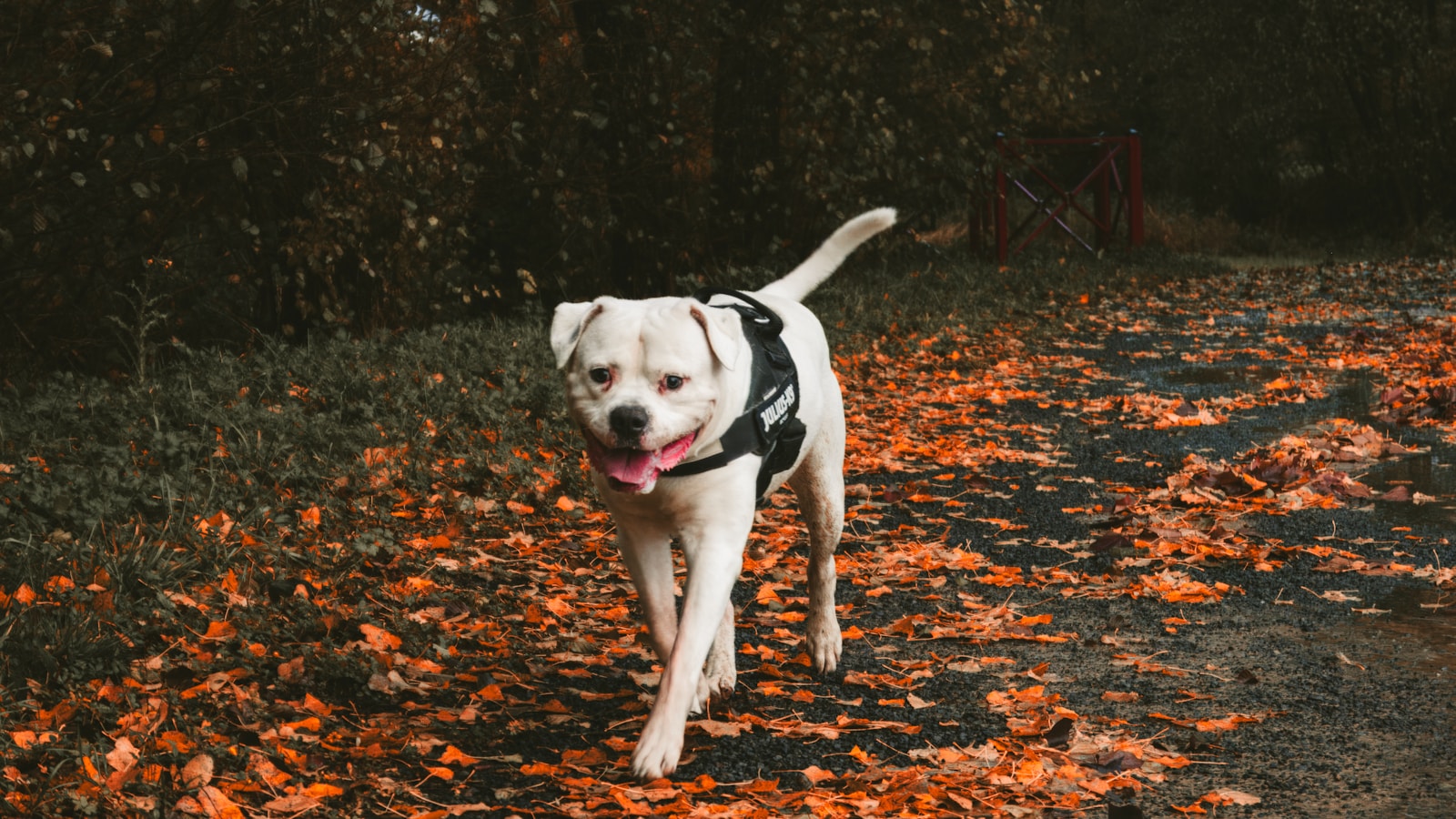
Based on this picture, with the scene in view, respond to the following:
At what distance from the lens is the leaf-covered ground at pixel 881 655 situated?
3.42 meters

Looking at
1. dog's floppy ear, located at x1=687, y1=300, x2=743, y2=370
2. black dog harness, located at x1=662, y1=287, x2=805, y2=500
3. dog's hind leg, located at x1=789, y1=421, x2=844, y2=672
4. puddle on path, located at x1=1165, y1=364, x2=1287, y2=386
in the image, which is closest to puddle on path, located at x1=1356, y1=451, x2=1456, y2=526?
dog's hind leg, located at x1=789, y1=421, x2=844, y2=672

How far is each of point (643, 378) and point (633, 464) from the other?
0.23 metres

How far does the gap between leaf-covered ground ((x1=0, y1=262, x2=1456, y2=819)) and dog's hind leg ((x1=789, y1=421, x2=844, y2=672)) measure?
0.12 m

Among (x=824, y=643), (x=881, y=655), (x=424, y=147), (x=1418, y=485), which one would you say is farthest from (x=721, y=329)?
(x=424, y=147)

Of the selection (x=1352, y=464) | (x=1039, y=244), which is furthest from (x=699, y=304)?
(x=1039, y=244)

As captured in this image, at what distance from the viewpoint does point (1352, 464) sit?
7.14 metres

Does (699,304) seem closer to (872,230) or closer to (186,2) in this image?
(872,230)

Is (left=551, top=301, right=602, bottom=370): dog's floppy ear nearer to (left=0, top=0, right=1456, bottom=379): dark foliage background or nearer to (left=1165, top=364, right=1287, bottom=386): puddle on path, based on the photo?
(left=0, top=0, right=1456, bottom=379): dark foliage background

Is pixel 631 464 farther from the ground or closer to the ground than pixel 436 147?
closer to the ground

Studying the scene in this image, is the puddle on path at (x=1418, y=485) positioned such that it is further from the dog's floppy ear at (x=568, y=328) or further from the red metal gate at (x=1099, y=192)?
the red metal gate at (x=1099, y=192)

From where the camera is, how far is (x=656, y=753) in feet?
11.2

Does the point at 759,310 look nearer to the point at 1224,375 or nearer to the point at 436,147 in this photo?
the point at 436,147

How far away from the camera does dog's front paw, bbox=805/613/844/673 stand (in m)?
4.43

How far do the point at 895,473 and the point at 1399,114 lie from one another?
2013 centimetres
